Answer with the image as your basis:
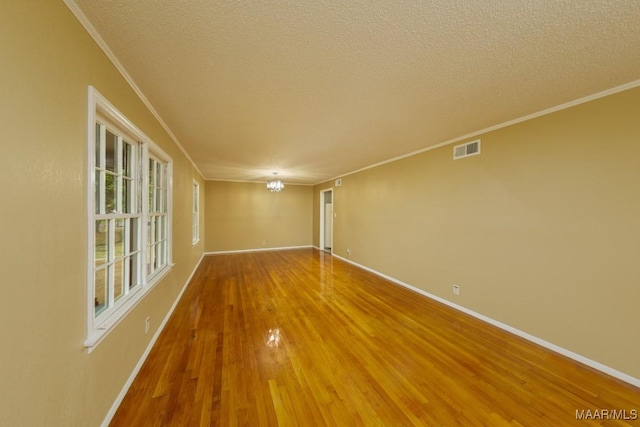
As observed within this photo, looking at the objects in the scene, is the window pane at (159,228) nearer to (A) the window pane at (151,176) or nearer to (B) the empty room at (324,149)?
(B) the empty room at (324,149)

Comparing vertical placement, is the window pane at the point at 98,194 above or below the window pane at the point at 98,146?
below

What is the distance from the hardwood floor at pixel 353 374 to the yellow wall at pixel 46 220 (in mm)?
602

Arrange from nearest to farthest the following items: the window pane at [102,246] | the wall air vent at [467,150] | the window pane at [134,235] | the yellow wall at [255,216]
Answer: the window pane at [102,246]
the window pane at [134,235]
the wall air vent at [467,150]
the yellow wall at [255,216]

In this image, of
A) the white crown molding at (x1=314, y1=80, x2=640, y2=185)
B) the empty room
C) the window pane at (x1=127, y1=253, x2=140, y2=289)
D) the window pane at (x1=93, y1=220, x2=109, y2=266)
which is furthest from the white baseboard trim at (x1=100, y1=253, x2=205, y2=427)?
the white crown molding at (x1=314, y1=80, x2=640, y2=185)

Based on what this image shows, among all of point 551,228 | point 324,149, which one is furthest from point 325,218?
point 551,228

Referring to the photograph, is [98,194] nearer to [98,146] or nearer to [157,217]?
[98,146]

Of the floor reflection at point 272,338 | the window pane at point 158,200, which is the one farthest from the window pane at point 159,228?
the floor reflection at point 272,338

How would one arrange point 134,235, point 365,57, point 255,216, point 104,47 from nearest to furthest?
point 104,47, point 365,57, point 134,235, point 255,216

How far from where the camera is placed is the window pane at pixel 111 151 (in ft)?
6.08

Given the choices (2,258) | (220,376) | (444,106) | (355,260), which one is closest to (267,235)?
(355,260)

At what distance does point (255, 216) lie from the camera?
7.86 m

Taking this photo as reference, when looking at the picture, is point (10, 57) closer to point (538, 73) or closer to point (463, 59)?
point (463, 59)

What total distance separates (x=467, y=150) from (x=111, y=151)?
4.08 metres

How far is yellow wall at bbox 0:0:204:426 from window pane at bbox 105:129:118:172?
469 mm
